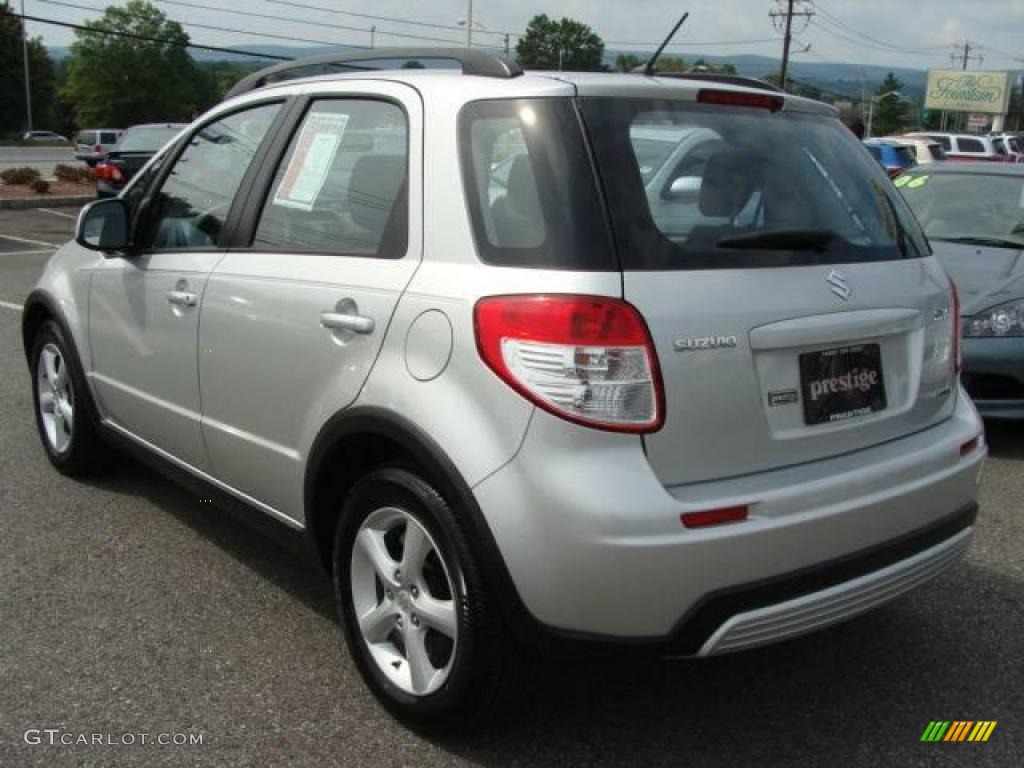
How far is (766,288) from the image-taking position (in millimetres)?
2471

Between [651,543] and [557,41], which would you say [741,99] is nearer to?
[651,543]

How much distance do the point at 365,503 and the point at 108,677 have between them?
985 mm

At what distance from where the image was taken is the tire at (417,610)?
2.44 meters

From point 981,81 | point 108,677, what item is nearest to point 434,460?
point 108,677

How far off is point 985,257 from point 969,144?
30.4 metres

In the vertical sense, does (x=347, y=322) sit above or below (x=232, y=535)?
above

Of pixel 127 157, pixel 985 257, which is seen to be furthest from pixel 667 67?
pixel 127 157

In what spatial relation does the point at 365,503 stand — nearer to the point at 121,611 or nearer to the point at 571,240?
the point at 571,240

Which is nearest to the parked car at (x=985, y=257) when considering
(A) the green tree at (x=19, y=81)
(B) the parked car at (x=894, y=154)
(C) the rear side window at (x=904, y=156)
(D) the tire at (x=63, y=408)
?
(D) the tire at (x=63, y=408)

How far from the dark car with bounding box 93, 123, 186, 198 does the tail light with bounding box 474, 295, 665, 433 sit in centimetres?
1601

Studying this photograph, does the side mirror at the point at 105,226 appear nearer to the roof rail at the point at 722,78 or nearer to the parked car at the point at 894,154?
the roof rail at the point at 722,78

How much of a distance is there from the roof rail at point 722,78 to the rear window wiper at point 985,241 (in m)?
3.98

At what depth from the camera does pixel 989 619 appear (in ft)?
11.3

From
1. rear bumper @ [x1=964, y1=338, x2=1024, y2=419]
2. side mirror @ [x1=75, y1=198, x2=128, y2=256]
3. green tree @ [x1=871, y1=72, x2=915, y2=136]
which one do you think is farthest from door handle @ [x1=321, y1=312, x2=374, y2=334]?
green tree @ [x1=871, y1=72, x2=915, y2=136]
